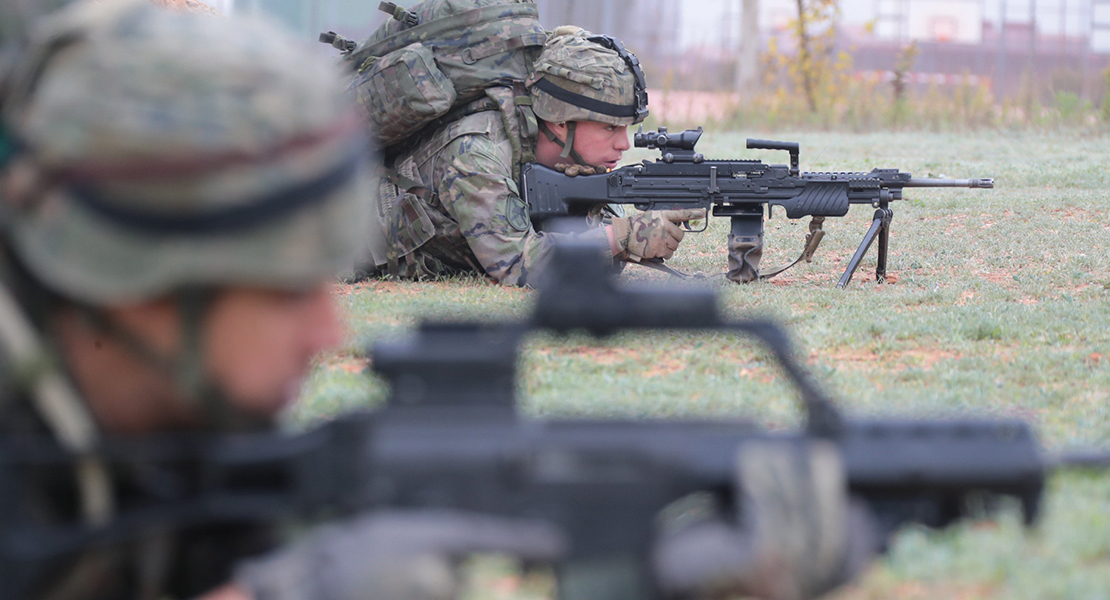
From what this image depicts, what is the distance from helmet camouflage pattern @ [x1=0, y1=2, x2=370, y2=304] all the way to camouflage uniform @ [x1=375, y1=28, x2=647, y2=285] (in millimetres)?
4906

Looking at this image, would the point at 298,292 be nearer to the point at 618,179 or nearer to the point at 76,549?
the point at 76,549

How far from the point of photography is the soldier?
253 inches

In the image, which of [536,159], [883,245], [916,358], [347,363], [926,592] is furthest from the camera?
[536,159]

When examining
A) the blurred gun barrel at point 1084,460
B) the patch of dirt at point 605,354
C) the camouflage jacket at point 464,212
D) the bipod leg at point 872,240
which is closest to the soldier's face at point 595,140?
the camouflage jacket at point 464,212

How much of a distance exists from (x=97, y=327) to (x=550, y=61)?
5379mm

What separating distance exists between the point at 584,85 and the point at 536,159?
0.58m

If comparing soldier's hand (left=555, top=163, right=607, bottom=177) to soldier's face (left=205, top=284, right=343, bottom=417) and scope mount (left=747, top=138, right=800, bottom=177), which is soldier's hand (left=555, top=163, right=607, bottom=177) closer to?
scope mount (left=747, top=138, right=800, bottom=177)

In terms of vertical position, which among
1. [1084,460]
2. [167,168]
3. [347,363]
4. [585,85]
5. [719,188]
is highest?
[167,168]

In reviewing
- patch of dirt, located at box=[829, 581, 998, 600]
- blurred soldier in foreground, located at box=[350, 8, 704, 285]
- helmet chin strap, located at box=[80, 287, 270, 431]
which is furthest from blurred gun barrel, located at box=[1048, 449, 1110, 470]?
blurred soldier in foreground, located at box=[350, 8, 704, 285]

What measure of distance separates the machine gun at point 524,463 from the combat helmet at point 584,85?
5.07 metres

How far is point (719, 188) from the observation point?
670cm

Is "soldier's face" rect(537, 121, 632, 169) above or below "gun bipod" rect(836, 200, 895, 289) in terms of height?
above

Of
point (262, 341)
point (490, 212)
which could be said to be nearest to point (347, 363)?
point (490, 212)

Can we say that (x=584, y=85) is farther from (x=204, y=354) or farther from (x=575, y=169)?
(x=204, y=354)
